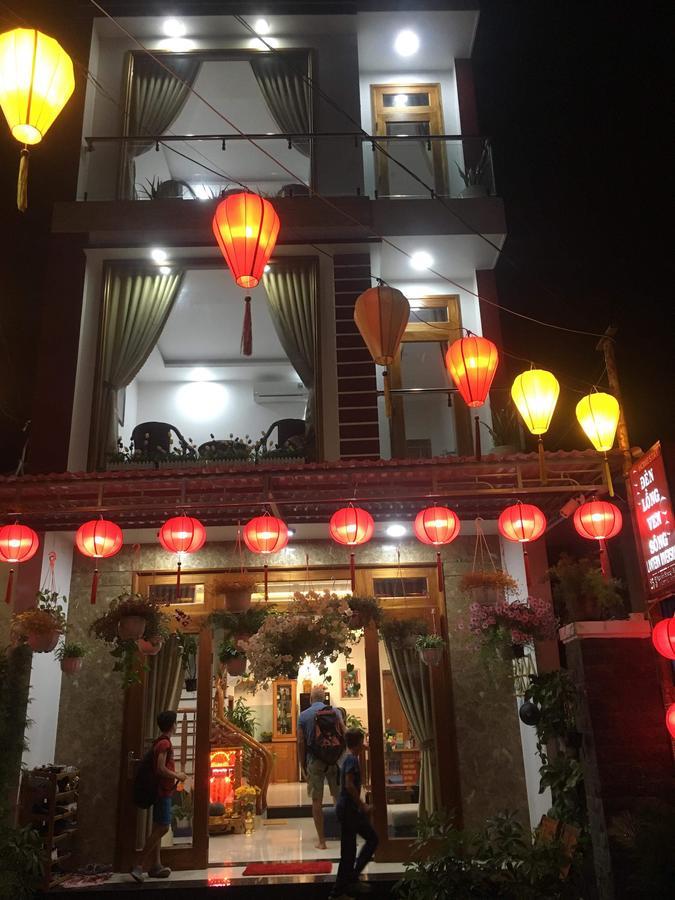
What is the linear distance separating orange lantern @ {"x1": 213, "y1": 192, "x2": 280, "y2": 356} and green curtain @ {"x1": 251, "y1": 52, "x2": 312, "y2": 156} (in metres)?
5.32

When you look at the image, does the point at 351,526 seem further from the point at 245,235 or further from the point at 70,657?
the point at 70,657

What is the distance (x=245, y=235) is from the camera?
532 cm

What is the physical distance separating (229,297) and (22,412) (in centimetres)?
320

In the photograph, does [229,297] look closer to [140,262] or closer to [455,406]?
[140,262]

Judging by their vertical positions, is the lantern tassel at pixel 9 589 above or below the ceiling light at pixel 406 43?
below

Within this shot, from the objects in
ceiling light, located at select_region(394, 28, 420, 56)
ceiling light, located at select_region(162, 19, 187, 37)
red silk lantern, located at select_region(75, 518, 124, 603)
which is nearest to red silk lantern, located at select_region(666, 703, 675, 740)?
red silk lantern, located at select_region(75, 518, 124, 603)

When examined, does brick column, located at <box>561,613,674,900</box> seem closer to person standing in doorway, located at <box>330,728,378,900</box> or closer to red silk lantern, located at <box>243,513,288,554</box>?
person standing in doorway, located at <box>330,728,378,900</box>

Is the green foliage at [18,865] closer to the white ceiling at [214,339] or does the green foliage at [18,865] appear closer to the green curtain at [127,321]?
the green curtain at [127,321]

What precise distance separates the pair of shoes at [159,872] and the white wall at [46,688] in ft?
5.19

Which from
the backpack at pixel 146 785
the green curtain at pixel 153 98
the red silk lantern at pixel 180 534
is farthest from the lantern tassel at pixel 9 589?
the green curtain at pixel 153 98

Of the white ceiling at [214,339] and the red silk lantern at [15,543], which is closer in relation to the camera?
the red silk lantern at [15,543]

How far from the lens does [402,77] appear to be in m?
11.1

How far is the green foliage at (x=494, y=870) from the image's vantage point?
208 inches

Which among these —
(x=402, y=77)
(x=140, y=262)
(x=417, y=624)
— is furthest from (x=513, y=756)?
(x=402, y=77)
